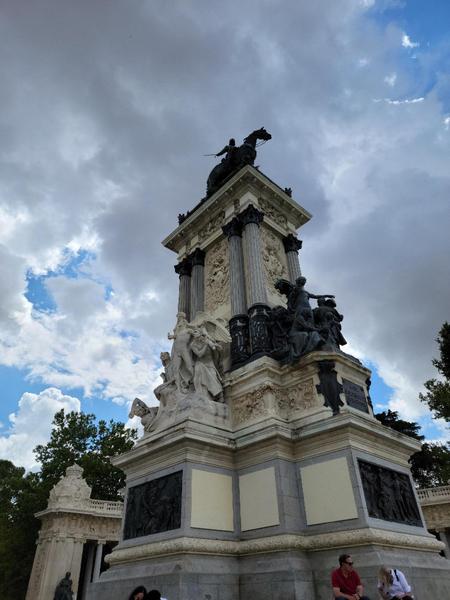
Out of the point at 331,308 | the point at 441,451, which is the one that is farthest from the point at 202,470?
the point at 441,451

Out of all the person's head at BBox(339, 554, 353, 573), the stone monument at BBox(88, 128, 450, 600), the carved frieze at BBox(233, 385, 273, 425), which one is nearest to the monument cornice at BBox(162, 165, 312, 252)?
the stone monument at BBox(88, 128, 450, 600)

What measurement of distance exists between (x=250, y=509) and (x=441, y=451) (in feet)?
60.6

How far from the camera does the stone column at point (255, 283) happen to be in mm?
12430

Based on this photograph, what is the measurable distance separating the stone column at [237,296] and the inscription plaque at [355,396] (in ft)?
10.0

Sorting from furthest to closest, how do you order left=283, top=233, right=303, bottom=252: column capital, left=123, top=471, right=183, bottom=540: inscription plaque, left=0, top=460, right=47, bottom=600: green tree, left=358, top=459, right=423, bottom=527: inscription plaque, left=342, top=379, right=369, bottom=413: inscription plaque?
left=0, top=460, right=47, bottom=600: green tree
left=283, top=233, right=303, bottom=252: column capital
left=342, top=379, right=369, bottom=413: inscription plaque
left=123, top=471, right=183, bottom=540: inscription plaque
left=358, top=459, right=423, bottom=527: inscription plaque

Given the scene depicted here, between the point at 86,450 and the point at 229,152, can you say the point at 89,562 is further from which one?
the point at 229,152

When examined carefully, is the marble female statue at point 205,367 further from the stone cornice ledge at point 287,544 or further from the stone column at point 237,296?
the stone cornice ledge at point 287,544

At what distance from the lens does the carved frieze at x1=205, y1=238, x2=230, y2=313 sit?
15469 millimetres

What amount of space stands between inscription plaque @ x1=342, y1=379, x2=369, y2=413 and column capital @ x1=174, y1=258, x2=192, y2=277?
29.1ft

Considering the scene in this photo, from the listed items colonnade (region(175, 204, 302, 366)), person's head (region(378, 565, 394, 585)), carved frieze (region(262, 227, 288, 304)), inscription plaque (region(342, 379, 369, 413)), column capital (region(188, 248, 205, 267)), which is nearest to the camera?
person's head (region(378, 565, 394, 585))

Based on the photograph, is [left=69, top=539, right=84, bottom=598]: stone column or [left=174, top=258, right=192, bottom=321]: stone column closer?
[left=174, top=258, right=192, bottom=321]: stone column

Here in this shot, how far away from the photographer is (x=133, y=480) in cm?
1069

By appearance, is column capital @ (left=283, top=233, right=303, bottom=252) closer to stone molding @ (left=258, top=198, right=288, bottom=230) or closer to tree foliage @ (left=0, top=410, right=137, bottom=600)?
stone molding @ (left=258, top=198, right=288, bottom=230)

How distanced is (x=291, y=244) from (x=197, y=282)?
391cm
